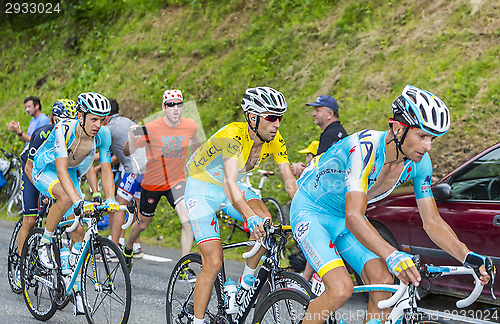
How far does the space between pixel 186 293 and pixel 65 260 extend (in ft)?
5.09

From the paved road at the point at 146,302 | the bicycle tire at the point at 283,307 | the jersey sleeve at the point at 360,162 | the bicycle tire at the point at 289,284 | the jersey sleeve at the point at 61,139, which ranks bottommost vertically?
the paved road at the point at 146,302

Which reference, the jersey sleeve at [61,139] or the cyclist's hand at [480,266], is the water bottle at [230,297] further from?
the jersey sleeve at [61,139]

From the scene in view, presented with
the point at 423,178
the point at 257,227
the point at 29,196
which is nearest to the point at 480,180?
the point at 423,178

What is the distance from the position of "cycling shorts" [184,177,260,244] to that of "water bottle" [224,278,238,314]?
377 millimetres

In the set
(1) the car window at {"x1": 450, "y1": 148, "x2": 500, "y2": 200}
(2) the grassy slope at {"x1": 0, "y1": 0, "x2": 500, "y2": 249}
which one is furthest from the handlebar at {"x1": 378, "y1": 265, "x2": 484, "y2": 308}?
(2) the grassy slope at {"x1": 0, "y1": 0, "x2": 500, "y2": 249}

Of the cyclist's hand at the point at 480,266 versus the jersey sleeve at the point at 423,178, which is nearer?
the cyclist's hand at the point at 480,266

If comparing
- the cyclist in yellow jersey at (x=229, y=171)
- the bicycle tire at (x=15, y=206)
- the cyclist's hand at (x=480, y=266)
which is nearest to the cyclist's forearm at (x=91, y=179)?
the cyclist in yellow jersey at (x=229, y=171)

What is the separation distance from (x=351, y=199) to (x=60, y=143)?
342 centimetres

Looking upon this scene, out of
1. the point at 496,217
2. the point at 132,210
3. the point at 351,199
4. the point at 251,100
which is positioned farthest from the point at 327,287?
the point at 496,217

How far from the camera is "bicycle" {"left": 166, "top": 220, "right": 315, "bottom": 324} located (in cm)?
416

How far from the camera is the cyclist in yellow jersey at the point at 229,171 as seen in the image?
452 cm

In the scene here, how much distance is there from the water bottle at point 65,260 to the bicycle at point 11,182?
28.4ft

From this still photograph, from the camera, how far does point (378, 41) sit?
1327cm

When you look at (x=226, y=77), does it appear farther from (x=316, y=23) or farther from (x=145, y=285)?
(x=145, y=285)
